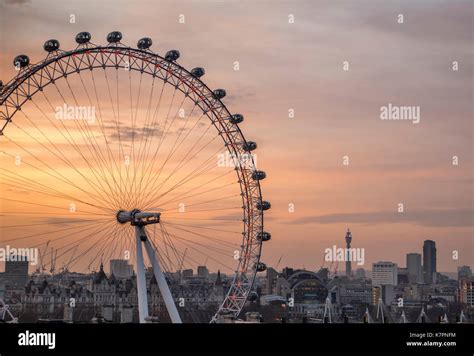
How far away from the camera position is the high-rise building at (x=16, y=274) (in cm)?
12469

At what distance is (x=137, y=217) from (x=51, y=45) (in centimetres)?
1003

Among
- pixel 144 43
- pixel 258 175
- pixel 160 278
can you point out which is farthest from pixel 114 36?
pixel 258 175

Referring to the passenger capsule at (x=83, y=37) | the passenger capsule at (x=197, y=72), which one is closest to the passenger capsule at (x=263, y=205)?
the passenger capsule at (x=197, y=72)

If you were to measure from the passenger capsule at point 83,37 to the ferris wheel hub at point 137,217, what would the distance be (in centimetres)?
921

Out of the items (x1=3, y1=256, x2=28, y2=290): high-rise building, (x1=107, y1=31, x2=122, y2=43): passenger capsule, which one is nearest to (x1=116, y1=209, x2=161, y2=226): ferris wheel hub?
(x1=107, y1=31, x2=122, y2=43): passenger capsule

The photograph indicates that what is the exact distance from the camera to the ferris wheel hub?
57.3 m

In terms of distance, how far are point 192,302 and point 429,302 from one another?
204 feet

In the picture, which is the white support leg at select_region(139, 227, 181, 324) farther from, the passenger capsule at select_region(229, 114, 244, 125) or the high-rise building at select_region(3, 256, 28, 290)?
the high-rise building at select_region(3, 256, 28, 290)

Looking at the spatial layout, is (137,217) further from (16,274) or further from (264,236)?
(16,274)

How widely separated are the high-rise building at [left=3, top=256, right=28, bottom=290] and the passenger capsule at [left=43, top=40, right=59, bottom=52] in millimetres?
72963

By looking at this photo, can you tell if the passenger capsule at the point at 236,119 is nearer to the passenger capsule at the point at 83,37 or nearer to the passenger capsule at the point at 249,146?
the passenger capsule at the point at 249,146
